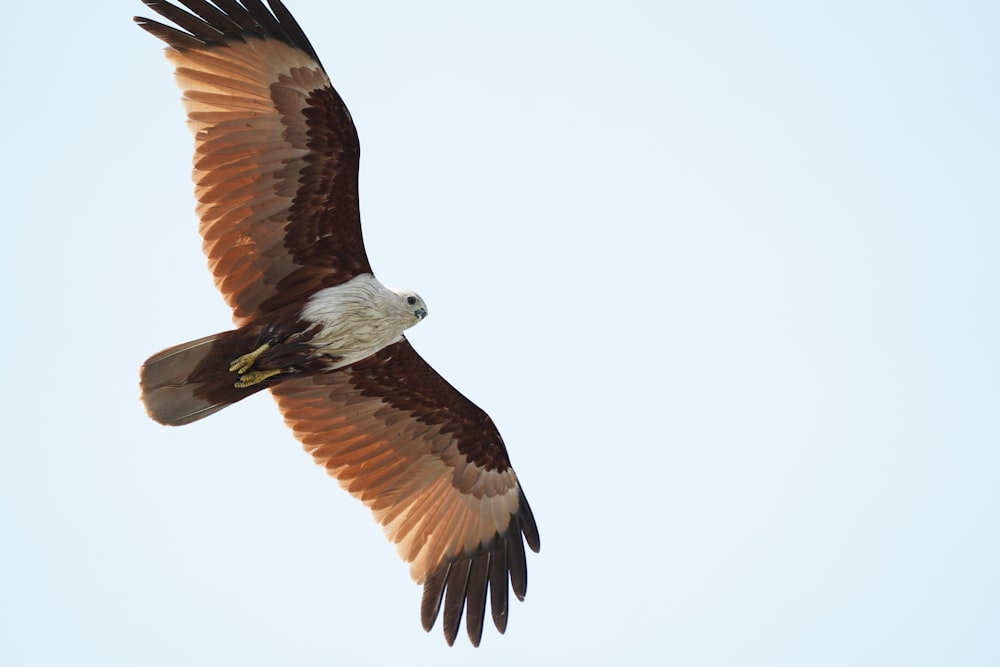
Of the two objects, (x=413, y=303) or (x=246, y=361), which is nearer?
(x=246, y=361)

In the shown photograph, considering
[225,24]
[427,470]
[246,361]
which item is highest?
[225,24]

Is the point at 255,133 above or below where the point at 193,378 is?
above

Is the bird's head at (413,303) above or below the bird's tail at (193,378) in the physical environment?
above

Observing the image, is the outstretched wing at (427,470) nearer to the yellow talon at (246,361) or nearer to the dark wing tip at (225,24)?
the yellow talon at (246,361)

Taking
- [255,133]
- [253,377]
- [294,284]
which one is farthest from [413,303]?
[255,133]

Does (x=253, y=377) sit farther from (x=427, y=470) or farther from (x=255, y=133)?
(x=427, y=470)

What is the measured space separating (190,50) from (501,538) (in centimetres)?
523

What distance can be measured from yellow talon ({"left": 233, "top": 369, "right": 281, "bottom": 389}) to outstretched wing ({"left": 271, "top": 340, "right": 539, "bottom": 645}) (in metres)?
1.01

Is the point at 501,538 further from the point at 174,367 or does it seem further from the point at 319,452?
the point at 174,367

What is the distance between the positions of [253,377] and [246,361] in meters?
0.20

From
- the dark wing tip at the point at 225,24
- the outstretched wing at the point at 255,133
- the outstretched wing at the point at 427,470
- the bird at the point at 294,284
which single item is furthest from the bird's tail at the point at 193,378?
the dark wing tip at the point at 225,24

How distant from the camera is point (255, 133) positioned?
421 inches

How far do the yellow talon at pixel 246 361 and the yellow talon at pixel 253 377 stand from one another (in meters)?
0.04

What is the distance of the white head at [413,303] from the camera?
11.2 meters
